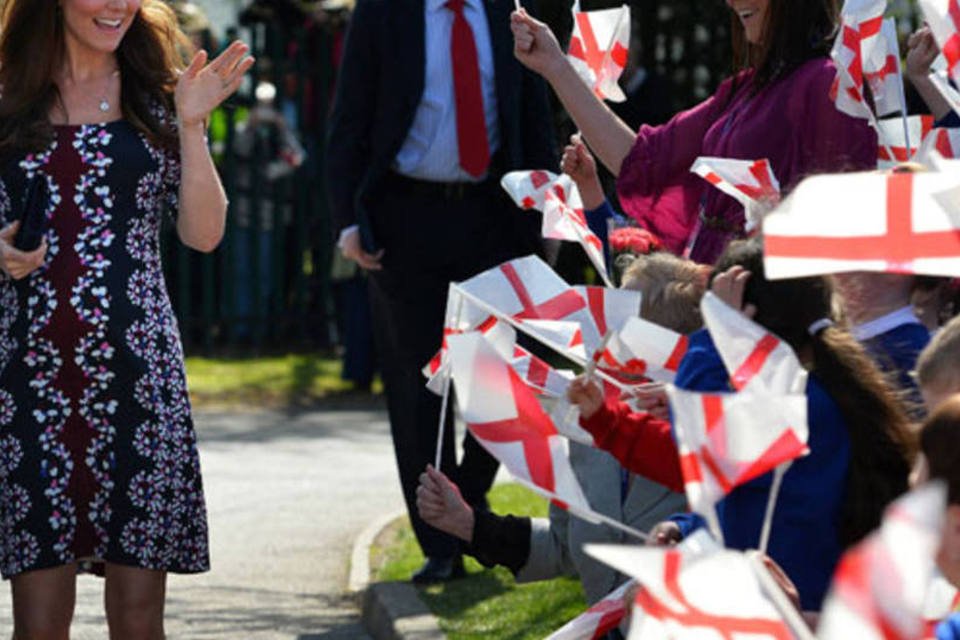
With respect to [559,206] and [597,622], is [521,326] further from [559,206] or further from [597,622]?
[559,206]

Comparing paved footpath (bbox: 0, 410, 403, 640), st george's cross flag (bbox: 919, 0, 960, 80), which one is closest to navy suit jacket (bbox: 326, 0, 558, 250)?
paved footpath (bbox: 0, 410, 403, 640)

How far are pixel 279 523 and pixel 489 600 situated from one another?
8.32 ft

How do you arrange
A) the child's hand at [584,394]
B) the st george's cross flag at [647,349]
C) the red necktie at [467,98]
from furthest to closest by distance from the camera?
the red necktie at [467,98], the st george's cross flag at [647,349], the child's hand at [584,394]

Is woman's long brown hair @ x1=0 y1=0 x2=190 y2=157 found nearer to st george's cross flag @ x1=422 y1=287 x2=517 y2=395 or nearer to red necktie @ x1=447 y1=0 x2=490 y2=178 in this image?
st george's cross flag @ x1=422 y1=287 x2=517 y2=395

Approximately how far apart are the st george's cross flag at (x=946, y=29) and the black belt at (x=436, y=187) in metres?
2.95

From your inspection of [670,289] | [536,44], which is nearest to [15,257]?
[536,44]

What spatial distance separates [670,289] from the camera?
509 cm

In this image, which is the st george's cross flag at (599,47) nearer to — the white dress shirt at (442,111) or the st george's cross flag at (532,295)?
the st george's cross flag at (532,295)

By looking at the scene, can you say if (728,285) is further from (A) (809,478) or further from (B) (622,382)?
(B) (622,382)

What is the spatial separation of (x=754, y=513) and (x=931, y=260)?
63 cm

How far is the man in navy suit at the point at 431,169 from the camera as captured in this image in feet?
25.3

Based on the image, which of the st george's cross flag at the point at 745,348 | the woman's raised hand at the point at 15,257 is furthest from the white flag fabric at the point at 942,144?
the woman's raised hand at the point at 15,257

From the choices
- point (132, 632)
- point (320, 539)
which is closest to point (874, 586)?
point (132, 632)

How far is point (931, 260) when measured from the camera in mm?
3766
